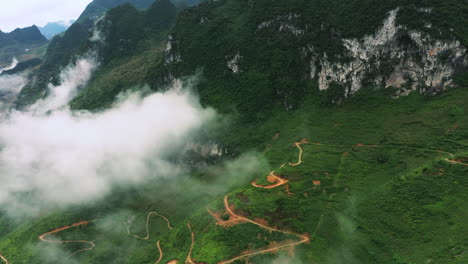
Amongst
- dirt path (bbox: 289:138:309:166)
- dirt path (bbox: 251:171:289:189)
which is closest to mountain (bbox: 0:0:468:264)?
dirt path (bbox: 289:138:309:166)

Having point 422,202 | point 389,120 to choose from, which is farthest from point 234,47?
point 422,202

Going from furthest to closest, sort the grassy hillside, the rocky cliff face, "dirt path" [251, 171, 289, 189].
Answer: the rocky cliff face
"dirt path" [251, 171, 289, 189]
the grassy hillside

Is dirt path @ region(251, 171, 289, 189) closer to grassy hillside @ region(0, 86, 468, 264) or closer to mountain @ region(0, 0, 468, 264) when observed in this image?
mountain @ region(0, 0, 468, 264)

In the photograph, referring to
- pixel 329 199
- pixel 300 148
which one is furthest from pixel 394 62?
pixel 329 199

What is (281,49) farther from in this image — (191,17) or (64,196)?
(64,196)

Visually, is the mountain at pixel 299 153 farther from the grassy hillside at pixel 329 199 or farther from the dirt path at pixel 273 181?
the dirt path at pixel 273 181

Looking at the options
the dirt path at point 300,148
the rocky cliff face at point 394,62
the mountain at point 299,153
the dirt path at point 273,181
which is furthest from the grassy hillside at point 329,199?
the rocky cliff face at point 394,62
